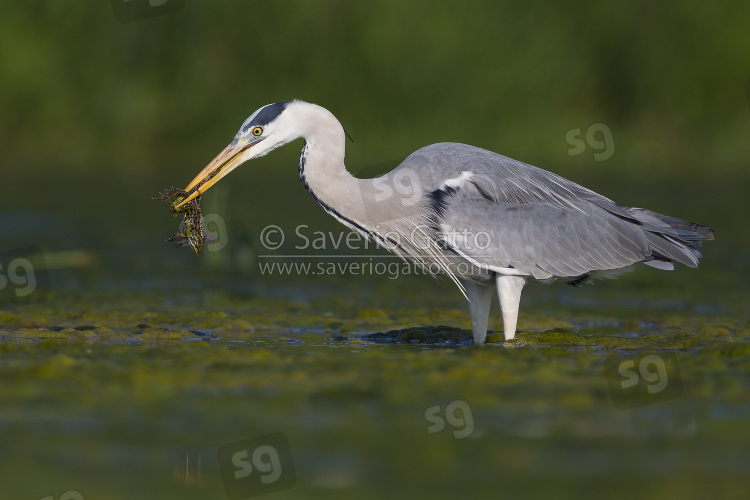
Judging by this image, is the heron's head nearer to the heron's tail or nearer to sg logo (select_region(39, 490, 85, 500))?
the heron's tail

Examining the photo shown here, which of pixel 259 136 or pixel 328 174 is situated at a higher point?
pixel 259 136

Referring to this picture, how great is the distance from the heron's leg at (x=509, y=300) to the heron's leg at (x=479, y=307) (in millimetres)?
208

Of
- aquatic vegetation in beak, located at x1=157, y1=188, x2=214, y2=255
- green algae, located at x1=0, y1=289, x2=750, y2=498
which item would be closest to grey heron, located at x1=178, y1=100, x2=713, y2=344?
aquatic vegetation in beak, located at x1=157, y1=188, x2=214, y2=255

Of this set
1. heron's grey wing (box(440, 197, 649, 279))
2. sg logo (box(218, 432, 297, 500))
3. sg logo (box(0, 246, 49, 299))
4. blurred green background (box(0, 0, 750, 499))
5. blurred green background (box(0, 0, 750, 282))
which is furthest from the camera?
blurred green background (box(0, 0, 750, 282))

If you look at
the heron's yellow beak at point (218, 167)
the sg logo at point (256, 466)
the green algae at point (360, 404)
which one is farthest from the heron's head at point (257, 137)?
the sg logo at point (256, 466)

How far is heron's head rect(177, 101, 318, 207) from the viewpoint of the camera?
7305 millimetres

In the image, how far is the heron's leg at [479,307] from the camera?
749 cm

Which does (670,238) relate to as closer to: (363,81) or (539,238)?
(539,238)

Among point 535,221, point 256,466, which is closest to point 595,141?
point 535,221

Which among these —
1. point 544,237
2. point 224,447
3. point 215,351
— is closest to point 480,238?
point 544,237

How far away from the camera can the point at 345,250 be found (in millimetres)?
12312

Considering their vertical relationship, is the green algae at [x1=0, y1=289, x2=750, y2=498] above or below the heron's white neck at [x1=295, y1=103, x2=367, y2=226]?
below

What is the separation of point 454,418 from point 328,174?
264 centimetres

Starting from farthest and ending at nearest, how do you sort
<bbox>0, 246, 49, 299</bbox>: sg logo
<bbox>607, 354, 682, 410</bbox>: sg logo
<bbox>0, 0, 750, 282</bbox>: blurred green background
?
<bbox>0, 0, 750, 282</bbox>: blurred green background → <bbox>0, 246, 49, 299</bbox>: sg logo → <bbox>607, 354, 682, 410</bbox>: sg logo
